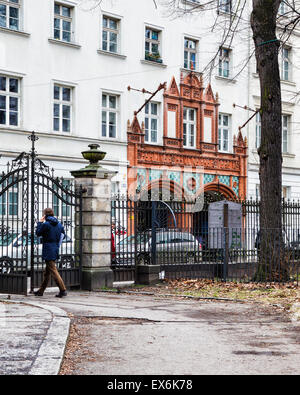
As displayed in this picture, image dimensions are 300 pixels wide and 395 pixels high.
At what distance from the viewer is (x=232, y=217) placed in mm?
19797

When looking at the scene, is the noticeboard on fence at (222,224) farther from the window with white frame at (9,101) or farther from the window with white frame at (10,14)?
the window with white frame at (10,14)

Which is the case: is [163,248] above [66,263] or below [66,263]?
above

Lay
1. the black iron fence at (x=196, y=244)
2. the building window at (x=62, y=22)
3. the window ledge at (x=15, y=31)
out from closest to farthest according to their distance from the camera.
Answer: the black iron fence at (x=196, y=244)
the window ledge at (x=15, y=31)
the building window at (x=62, y=22)

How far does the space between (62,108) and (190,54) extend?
28.4ft

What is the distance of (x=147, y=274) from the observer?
17.8 metres

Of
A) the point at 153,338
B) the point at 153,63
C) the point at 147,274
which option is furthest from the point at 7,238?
the point at 153,63

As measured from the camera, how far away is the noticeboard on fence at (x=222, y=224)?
18703mm

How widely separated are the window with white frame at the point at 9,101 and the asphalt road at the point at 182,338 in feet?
46.4

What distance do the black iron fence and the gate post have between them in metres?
0.56

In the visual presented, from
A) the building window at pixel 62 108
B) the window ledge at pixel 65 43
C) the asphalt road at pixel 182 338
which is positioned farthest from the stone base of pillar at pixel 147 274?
the window ledge at pixel 65 43

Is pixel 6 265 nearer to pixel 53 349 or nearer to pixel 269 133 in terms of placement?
pixel 269 133

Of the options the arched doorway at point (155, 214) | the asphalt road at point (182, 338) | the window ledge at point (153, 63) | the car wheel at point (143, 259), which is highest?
the window ledge at point (153, 63)

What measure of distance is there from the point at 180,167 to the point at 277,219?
15.5 meters

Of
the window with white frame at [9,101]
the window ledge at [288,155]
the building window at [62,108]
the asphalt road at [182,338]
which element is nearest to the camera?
the asphalt road at [182,338]
